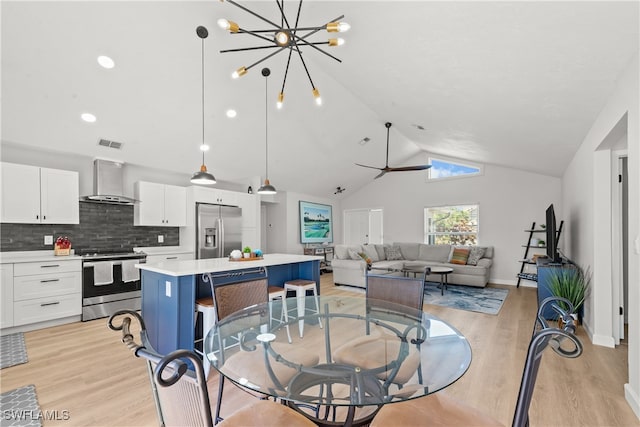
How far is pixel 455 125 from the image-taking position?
179 inches

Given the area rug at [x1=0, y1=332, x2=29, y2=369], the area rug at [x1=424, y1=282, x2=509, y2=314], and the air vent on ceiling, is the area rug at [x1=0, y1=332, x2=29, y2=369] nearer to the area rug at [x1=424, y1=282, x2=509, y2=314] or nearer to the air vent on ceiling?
the air vent on ceiling

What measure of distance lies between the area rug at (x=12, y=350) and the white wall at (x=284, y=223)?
202 inches

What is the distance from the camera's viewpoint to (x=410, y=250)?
25.8ft

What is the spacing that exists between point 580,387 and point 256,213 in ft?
18.6

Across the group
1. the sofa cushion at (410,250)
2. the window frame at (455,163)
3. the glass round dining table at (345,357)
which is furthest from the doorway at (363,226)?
the glass round dining table at (345,357)

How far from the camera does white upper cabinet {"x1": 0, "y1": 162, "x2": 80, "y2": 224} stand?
12.3 feet

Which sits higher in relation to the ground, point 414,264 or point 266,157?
point 266,157

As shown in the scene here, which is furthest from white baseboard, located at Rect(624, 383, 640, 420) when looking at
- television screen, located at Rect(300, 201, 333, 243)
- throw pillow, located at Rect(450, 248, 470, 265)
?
television screen, located at Rect(300, 201, 333, 243)

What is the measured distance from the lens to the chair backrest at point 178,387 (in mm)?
807

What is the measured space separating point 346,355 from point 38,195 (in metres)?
4.59

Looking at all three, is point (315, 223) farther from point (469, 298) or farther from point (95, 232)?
point (95, 232)

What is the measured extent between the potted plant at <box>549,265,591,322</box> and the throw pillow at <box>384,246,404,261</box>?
12.9 feet

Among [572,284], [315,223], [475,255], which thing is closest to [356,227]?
[315,223]

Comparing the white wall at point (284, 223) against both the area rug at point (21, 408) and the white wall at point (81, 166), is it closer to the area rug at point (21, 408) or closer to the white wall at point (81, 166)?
the white wall at point (81, 166)
